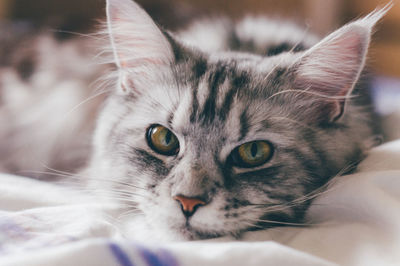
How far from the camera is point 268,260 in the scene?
22.6 inches

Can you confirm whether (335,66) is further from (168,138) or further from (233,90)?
(168,138)

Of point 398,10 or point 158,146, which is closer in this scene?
point 158,146

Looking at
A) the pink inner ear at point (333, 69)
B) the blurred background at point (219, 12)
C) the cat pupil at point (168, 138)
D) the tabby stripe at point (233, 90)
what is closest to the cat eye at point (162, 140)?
the cat pupil at point (168, 138)

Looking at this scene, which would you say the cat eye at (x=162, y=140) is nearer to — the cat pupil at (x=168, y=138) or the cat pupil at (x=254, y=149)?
the cat pupil at (x=168, y=138)

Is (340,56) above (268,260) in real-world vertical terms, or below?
above

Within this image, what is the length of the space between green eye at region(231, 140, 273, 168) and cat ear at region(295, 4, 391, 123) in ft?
0.54

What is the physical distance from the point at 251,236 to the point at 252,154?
18cm

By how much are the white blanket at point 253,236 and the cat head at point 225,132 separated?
6 centimetres

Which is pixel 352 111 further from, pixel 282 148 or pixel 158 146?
pixel 158 146

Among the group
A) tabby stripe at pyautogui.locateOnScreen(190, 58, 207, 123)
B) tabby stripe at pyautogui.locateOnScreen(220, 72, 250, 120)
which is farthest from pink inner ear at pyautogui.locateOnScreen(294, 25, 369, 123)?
tabby stripe at pyautogui.locateOnScreen(190, 58, 207, 123)

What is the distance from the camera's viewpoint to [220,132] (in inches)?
33.4

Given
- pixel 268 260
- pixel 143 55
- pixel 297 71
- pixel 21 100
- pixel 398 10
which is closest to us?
pixel 268 260

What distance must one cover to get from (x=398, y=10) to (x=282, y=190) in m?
2.16

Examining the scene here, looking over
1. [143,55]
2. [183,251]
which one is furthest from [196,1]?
[183,251]
